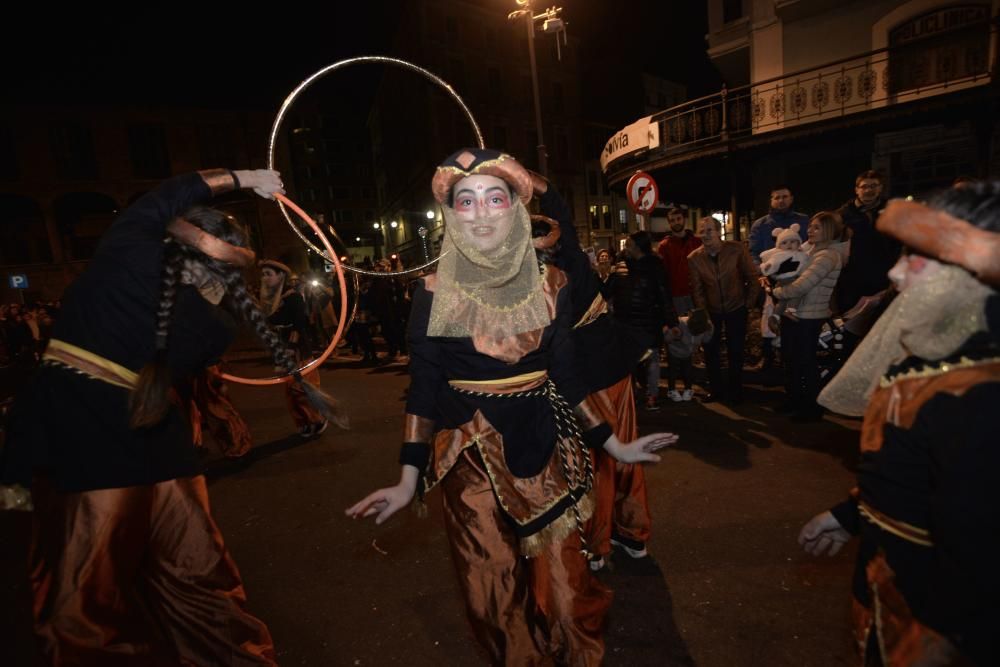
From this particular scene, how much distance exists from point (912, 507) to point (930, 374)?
0.34 metres

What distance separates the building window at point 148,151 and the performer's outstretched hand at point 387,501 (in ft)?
123

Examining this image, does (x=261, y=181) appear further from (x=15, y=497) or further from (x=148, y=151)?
(x=148, y=151)

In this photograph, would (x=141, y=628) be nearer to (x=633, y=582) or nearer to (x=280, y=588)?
(x=280, y=588)

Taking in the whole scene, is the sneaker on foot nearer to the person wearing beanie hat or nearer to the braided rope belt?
the braided rope belt

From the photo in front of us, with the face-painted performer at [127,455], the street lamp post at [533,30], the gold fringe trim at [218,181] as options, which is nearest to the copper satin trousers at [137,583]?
the face-painted performer at [127,455]

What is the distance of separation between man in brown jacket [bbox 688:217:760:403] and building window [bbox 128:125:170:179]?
35.6 meters

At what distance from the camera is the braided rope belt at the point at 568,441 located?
6.72 feet

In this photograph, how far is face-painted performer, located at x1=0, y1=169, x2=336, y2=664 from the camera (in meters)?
1.83

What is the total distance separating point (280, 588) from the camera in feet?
10.6

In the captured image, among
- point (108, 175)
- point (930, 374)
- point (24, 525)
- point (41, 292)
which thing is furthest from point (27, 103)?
point (930, 374)

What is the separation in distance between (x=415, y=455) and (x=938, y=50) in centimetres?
1315

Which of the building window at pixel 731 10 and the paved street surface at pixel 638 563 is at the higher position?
the building window at pixel 731 10

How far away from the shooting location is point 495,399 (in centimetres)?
200

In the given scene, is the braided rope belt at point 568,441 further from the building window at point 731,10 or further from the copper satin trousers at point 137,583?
the building window at point 731,10
